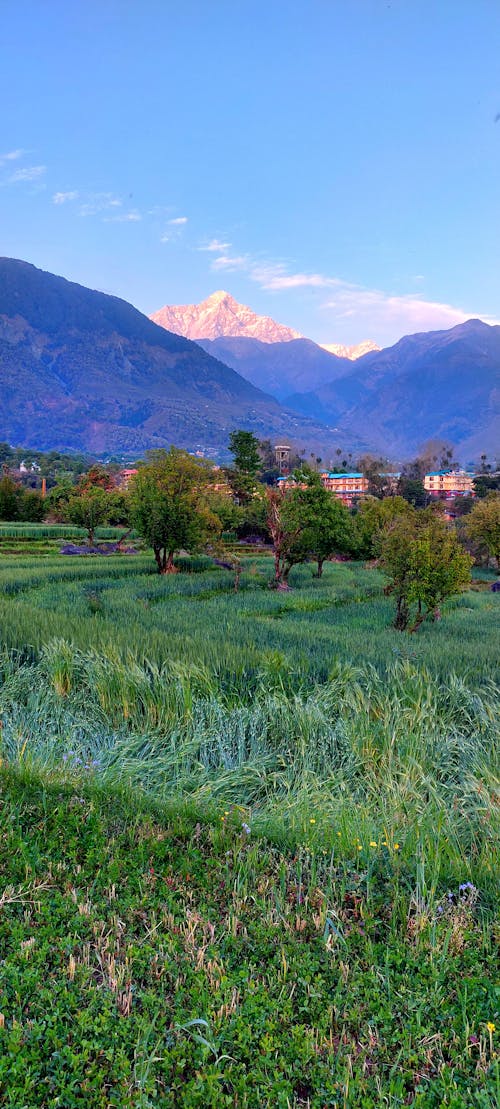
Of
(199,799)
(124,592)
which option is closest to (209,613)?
(124,592)

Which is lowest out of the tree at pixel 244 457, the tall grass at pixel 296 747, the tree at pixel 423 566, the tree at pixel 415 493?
the tall grass at pixel 296 747

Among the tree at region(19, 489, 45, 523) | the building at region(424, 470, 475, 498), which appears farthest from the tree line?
the building at region(424, 470, 475, 498)

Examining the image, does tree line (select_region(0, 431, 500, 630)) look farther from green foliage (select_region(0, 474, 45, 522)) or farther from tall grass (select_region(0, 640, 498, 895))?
green foliage (select_region(0, 474, 45, 522))

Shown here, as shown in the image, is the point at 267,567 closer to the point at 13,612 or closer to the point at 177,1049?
the point at 13,612

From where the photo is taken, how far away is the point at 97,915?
308 centimetres

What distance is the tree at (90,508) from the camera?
116 feet

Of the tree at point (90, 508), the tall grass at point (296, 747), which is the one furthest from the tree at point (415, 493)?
the tall grass at point (296, 747)

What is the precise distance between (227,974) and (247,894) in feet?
1.85

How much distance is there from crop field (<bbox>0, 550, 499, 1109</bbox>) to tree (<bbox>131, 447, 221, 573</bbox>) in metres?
17.7

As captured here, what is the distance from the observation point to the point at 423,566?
1515 centimetres

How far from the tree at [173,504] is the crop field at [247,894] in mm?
17678

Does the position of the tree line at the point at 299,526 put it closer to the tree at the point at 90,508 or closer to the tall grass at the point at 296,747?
the tree at the point at 90,508

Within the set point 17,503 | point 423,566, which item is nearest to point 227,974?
point 423,566

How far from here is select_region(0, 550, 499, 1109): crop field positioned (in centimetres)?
231
